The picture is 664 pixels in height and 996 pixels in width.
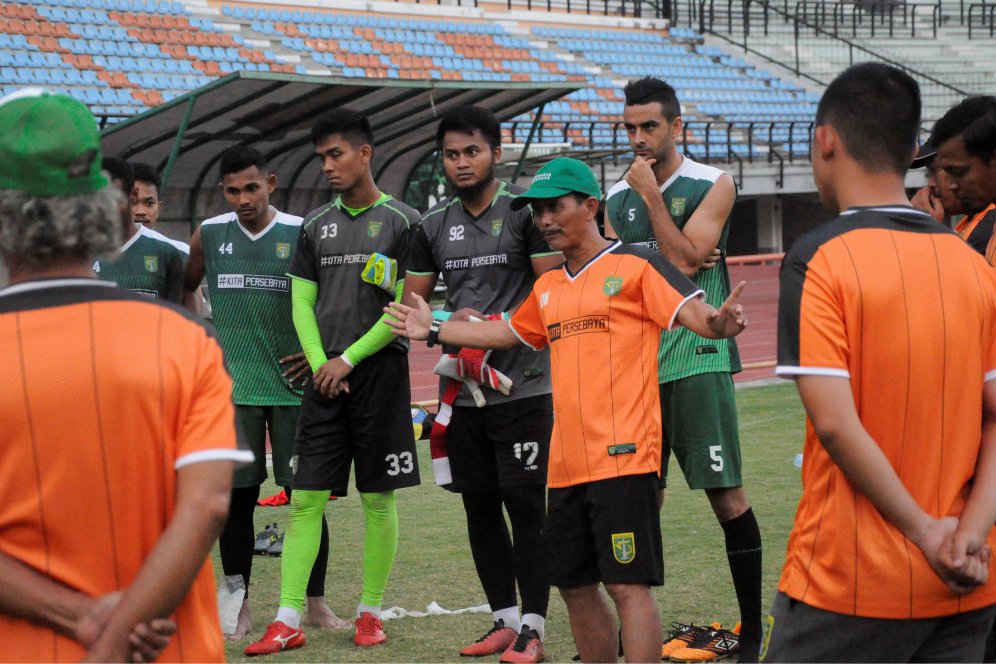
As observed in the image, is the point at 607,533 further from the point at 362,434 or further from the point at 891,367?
the point at 362,434

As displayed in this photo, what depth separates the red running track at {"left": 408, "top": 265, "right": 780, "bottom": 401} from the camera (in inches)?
567

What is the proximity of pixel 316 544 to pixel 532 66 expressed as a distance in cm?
2258

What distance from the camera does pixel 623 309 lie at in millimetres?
4082

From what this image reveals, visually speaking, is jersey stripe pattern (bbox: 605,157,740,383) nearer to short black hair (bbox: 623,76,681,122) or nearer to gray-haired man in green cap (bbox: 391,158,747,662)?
short black hair (bbox: 623,76,681,122)

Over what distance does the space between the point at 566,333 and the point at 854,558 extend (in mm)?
1741

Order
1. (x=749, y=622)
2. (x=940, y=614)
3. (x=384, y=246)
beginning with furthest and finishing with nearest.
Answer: (x=384, y=246) → (x=749, y=622) → (x=940, y=614)

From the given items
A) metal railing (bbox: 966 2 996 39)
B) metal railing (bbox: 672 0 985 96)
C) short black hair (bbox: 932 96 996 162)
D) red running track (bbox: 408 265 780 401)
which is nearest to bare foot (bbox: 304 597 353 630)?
short black hair (bbox: 932 96 996 162)

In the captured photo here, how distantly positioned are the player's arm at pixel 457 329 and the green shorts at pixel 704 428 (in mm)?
778

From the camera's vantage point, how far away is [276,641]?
5.08 meters

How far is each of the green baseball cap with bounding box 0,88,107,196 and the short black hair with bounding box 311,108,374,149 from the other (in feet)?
11.0

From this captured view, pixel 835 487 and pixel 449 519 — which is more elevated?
pixel 835 487

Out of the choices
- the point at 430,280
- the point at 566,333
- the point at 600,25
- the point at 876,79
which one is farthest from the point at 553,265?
the point at 600,25

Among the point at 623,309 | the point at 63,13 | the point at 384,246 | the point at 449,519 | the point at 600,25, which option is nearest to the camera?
the point at 623,309

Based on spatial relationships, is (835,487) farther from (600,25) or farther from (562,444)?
(600,25)
